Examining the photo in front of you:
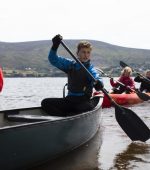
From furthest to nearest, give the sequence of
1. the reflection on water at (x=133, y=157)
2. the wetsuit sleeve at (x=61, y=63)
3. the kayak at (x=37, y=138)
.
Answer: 1. the wetsuit sleeve at (x=61, y=63)
2. the reflection on water at (x=133, y=157)
3. the kayak at (x=37, y=138)

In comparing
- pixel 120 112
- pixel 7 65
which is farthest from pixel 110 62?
pixel 120 112

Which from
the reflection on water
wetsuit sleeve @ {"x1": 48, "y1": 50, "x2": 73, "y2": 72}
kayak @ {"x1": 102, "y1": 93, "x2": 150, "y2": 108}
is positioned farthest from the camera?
kayak @ {"x1": 102, "y1": 93, "x2": 150, "y2": 108}

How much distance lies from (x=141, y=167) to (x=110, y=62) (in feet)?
628

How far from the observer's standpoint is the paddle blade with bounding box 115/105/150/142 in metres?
8.75

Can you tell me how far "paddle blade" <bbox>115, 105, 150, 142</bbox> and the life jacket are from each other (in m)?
0.96

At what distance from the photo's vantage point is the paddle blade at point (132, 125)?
8.75 m

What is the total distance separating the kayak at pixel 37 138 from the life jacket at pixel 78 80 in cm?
70

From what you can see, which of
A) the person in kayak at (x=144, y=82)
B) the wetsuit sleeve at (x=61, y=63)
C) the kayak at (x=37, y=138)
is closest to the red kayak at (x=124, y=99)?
the person in kayak at (x=144, y=82)

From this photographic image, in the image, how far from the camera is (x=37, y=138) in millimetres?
6098

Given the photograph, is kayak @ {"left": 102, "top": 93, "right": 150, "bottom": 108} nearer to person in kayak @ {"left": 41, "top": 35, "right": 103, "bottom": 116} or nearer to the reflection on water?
person in kayak @ {"left": 41, "top": 35, "right": 103, "bottom": 116}

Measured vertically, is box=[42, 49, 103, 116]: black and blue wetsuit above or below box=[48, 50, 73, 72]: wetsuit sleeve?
below

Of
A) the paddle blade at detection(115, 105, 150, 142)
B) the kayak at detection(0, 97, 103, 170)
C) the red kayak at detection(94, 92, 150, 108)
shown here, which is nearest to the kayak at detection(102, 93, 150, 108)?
the red kayak at detection(94, 92, 150, 108)

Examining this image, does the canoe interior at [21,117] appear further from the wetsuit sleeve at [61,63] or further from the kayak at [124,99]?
the kayak at [124,99]

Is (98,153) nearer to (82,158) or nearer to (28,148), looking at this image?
(82,158)
